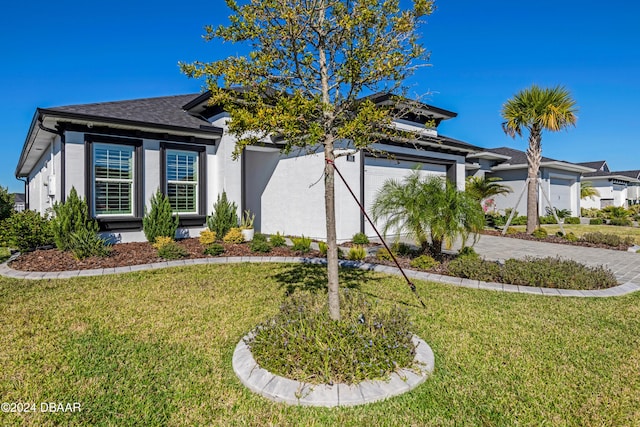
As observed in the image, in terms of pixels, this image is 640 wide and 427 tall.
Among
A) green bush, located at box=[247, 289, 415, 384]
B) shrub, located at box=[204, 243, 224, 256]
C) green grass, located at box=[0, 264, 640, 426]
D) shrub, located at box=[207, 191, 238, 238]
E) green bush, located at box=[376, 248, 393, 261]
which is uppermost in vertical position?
shrub, located at box=[207, 191, 238, 238]

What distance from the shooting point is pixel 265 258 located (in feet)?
26.6

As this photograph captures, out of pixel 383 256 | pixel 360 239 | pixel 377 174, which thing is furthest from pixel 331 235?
pixel 377 174

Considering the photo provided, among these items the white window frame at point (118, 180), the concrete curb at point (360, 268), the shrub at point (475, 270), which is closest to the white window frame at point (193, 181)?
the white window frame at point (118, 180)

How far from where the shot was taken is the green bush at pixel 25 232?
26.7 ft

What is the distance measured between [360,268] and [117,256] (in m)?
5.71

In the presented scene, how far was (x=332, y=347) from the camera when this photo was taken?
291cm

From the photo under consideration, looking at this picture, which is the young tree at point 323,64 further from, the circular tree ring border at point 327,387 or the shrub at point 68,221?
the shrub at point 68,221

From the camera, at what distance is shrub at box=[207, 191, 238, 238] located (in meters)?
10.4

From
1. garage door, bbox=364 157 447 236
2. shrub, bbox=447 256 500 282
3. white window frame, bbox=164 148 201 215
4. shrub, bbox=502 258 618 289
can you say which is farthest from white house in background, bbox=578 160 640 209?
white window frame, bbox=164 148 201 215

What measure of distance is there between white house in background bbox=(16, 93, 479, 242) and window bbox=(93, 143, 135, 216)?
2cm

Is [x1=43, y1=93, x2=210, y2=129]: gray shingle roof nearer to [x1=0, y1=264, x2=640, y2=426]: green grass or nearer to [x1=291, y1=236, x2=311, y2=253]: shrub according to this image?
[x1=291, y1=236, x2=311, y2=253]: shrub

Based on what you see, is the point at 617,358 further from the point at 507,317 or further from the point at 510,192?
the point at 510,192

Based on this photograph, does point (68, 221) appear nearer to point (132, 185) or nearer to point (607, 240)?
point (132, 185)

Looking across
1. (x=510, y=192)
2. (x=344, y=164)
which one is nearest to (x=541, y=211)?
(x=510, y=192)
